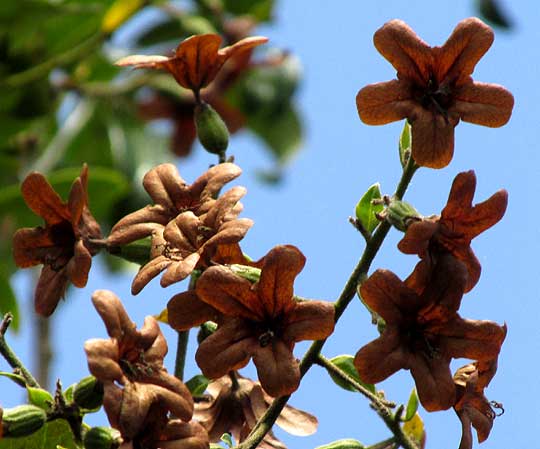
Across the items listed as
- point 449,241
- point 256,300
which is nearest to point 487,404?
point 449,241

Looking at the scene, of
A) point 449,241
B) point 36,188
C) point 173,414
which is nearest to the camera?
point 173,414

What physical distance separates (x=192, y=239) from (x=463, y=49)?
75cm

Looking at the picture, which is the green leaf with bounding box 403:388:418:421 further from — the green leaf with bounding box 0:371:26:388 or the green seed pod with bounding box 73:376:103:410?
the green leaf with bounding box 0:371:26:388

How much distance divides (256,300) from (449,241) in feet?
1.38

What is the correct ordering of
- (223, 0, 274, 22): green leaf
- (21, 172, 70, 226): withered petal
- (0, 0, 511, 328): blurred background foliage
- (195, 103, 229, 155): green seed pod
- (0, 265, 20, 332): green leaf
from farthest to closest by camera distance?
1. (223, 0, 274, 22): green leaf
2. (0, 0, 511, 328): blurred background foliage
3. (0, 265, 20, 332): green leaf
4. (195, 103, 229, 155): green seed pod
5. (21, 172, 70, 226): withered petal

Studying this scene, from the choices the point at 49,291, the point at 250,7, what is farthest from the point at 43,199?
the point at 250,7

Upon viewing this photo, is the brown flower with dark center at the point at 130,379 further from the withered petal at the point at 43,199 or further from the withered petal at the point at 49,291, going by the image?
the withered petal at the point at 43,199

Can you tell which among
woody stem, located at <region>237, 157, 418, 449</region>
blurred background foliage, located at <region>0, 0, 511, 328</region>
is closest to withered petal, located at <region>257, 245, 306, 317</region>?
woody stem, located at <region>237, 157, 418, 449</region>

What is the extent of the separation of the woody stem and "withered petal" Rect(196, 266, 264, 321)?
0.14m

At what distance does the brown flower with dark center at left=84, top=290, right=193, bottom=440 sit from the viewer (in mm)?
2576

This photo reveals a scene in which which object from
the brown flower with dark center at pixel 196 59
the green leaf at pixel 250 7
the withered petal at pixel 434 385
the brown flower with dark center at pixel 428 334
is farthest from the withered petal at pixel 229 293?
the green leaf at pixel 250 7

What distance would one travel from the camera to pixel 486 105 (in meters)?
2.97

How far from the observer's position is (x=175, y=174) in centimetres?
312

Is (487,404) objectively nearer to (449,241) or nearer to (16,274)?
(449,241)
